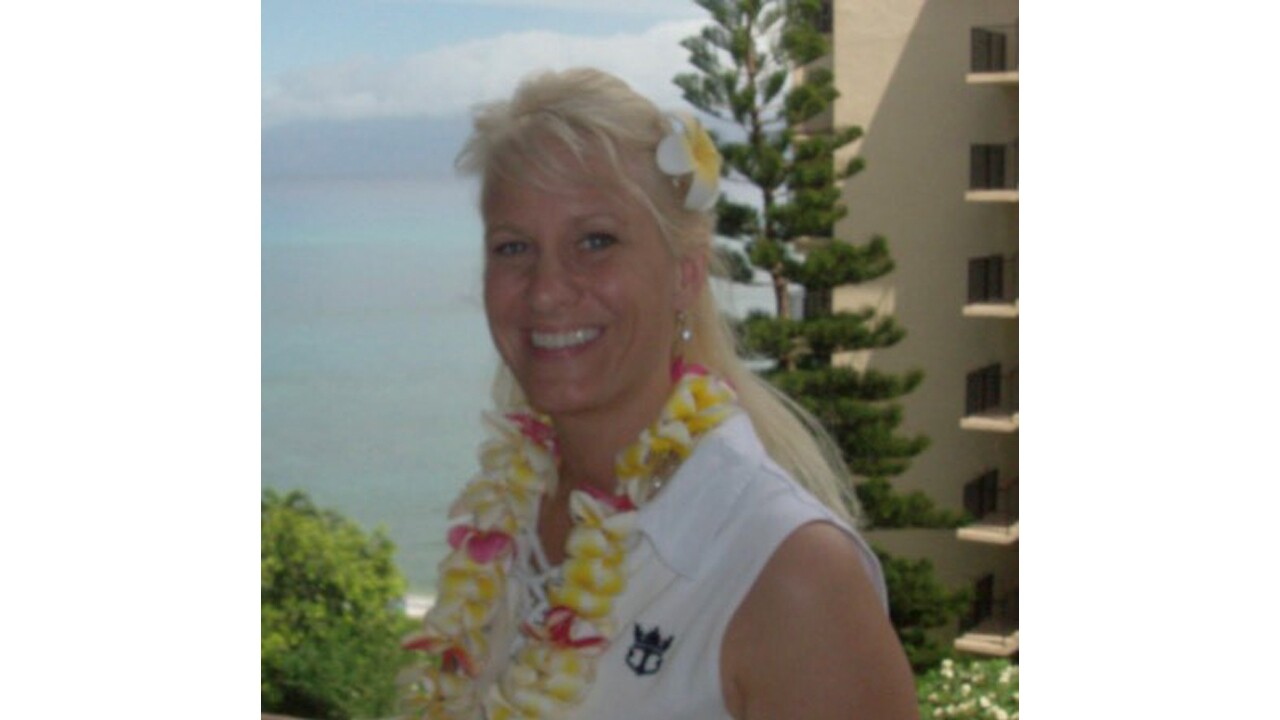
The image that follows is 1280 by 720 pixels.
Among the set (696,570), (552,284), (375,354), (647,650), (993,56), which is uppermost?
(993,56)

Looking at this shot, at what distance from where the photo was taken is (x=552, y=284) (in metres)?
2.52

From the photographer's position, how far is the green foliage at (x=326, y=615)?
310 cm

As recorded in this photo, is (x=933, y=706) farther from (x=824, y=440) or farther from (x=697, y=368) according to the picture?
(x=697, y=368)

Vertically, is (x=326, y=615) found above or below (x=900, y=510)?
below

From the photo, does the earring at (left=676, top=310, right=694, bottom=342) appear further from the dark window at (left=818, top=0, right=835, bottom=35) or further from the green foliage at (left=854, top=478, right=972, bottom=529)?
the dark window at (left=818, top=0, right=835, bottom=35)

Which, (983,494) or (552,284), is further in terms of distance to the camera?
(983,494)

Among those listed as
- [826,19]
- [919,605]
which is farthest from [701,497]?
[826,19]

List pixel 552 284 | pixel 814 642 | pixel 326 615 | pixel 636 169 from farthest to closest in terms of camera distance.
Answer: pixel 326 615 < pixel 552 284 < pixel 636 169 < pixel 814 642

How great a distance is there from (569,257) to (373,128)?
2.51 ft

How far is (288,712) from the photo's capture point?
11.0 ft

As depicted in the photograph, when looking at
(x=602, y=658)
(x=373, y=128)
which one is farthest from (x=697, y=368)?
(x=373, y=128)

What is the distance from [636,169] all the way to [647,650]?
638 millimetres

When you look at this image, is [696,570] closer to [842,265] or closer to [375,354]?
[842,265]

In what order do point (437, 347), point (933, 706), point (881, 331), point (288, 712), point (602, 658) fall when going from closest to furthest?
point (602, 658) < point (933, 706) < point (881, 331) < point (437, 347) < point (288, 712)
